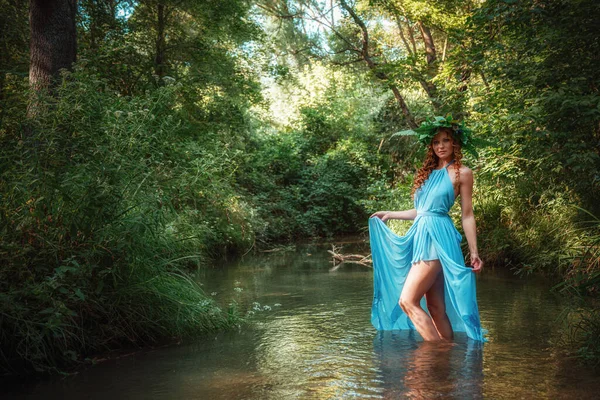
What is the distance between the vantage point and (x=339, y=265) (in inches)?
518

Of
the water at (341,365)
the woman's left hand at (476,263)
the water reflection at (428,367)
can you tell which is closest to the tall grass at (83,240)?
the water at (341,365)

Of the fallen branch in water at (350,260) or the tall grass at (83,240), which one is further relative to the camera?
the fallen branch in water at (350,260)

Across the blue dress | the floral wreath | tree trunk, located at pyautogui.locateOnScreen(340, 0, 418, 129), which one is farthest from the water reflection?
tree trunk, located at pyautogui.locateOnScreen(340, 0, 418, 129)

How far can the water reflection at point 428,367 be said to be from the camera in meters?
3.84

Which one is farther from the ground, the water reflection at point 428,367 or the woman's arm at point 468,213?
the woman's arm at point 468,213

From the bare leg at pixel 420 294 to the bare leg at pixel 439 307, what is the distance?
136mm

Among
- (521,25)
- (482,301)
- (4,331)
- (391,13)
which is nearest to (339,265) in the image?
(482,301)

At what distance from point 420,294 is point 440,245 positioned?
47 centimetres

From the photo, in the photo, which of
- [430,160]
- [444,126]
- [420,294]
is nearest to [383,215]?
[430,160]

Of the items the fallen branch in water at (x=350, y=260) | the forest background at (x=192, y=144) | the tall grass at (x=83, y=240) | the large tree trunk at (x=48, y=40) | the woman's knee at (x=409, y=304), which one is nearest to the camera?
Answer: the tall grass at (x=83, y=240)

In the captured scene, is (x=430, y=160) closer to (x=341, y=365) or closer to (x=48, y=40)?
(x=341, y=365)

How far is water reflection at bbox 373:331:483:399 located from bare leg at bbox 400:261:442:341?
0.15 meters

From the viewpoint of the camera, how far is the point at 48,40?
6.73 metres

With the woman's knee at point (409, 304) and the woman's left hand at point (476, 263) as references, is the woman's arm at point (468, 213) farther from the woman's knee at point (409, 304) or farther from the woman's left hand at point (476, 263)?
the woman's knee at point (409, 304)
